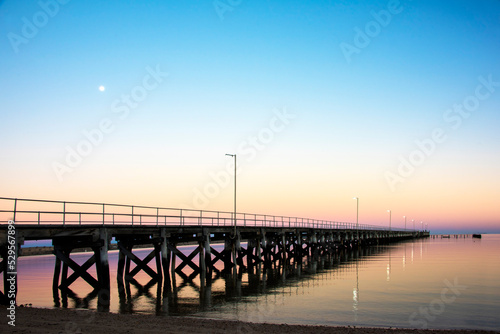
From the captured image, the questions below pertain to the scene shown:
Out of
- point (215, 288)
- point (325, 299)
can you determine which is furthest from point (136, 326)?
point (215, 288)

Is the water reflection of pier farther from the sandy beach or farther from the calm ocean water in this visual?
the sandy beach

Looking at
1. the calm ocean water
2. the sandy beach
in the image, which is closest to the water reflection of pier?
the calm ocean water

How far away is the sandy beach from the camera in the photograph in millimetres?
13695

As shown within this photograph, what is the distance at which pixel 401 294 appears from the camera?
25.4 metres

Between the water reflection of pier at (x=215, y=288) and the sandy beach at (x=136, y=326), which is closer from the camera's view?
the sandy beach at (x=136, y=326)

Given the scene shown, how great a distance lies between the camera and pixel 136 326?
47.3ft

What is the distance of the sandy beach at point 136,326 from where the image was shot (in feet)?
44.9

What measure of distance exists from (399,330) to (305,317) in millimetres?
4474

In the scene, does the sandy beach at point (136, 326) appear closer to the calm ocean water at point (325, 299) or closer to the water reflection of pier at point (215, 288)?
the calm ocean water at point (325, 299)

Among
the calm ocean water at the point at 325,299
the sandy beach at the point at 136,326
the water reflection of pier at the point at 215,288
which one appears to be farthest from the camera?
the water reflection of pier at the point at 215,288

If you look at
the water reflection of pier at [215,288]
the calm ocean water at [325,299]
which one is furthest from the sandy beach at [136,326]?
the water reflection of pier at [215,288]

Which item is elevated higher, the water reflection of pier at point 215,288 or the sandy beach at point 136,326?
the sandy beach at point 136,326

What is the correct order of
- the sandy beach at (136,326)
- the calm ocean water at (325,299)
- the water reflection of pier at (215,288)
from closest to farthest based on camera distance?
the sandy beach at (136,326) → the calm ocean water at (325,299) → the water reflection of pier at (215,288)

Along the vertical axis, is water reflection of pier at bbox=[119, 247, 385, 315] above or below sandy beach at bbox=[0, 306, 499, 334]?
below
